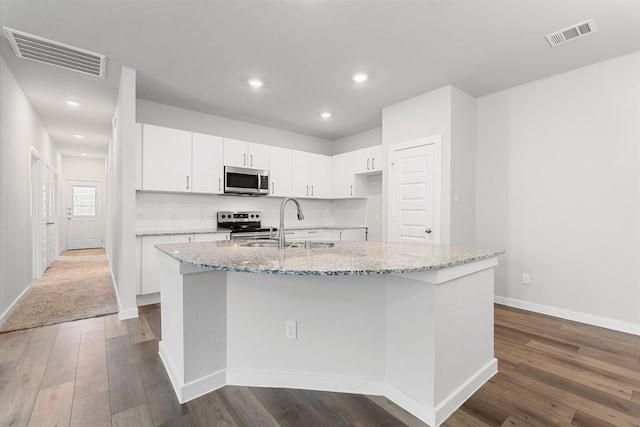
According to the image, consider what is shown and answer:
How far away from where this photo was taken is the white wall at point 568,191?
279cm

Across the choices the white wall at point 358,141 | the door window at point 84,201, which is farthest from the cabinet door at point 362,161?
the door window at point 84,201

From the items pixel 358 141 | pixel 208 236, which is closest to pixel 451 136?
pixel 358 141

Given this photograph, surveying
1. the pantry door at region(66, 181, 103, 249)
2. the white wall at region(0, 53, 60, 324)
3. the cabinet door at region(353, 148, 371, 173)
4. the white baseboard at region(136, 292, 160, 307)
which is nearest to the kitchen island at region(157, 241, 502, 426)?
the white baseboard at region(136, 292, 160, 307)

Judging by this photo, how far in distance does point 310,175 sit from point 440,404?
410 centimetres

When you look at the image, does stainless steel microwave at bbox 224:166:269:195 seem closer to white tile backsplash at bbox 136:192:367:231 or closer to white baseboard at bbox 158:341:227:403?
white tile backsplash at bbox 136:192:367:231

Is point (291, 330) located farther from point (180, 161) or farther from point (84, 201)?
point (84, 201)

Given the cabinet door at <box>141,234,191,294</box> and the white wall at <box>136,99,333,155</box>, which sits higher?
the white wall at <box>136,99,333,155</box>

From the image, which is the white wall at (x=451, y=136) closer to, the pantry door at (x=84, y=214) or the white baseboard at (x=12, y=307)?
the white baseboard at (x=12, y=307)

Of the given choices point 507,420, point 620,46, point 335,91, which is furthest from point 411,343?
point 620,46

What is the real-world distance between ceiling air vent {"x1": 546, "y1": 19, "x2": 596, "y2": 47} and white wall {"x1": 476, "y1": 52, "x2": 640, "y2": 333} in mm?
739

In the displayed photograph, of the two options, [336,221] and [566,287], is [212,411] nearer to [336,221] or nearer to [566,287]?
[566,287]

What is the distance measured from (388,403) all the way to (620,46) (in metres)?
3.58

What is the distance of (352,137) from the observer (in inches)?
224

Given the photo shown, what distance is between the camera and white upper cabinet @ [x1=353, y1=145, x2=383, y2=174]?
4.68 metres
